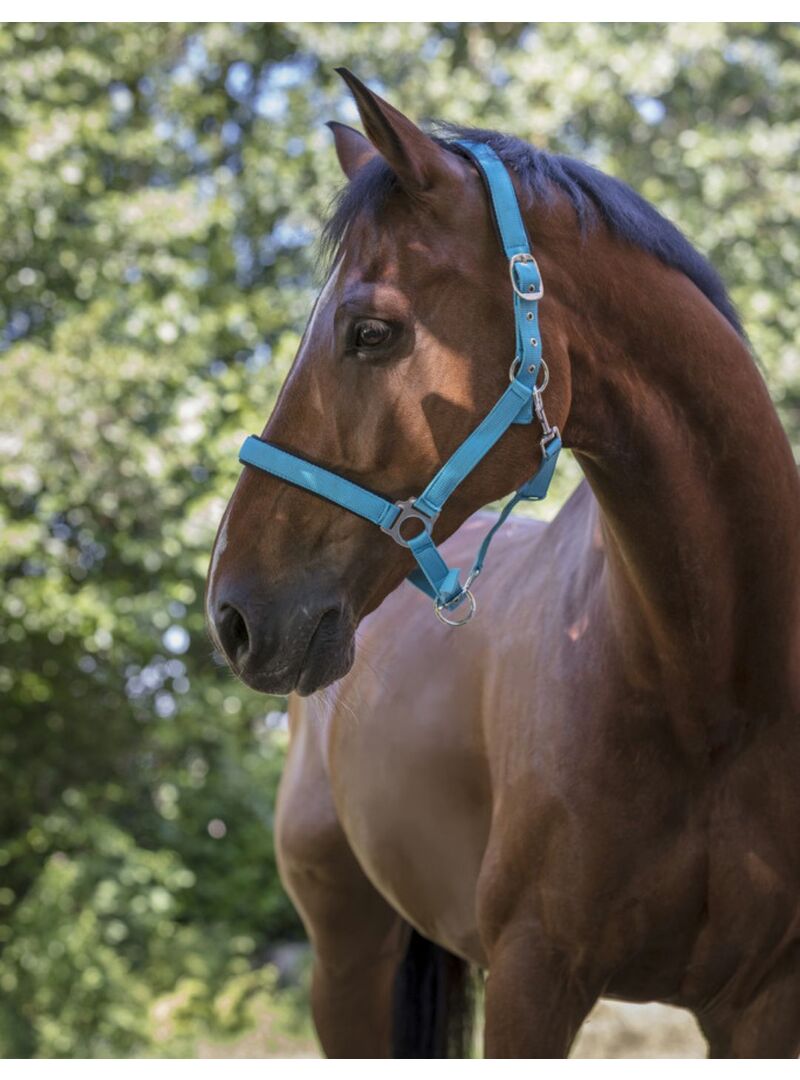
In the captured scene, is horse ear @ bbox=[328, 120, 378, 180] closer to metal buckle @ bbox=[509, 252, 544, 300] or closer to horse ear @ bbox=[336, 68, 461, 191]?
horse ear @ bbox=[336, 68, 461, 191]

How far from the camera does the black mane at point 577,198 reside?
2033 millimetres

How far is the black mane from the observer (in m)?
2.03

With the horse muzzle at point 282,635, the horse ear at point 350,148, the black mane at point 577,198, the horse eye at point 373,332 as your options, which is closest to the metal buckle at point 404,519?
the horse muzzle at point 282,635

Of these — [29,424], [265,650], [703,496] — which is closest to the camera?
[265,650]

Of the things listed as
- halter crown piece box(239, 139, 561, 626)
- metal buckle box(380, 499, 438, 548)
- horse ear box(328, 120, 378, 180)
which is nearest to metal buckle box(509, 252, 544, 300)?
halter crown piece box(239, 139, 561, 626)

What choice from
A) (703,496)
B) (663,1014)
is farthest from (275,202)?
(703,496)

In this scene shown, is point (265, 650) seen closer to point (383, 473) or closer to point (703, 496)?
point (383, 473)

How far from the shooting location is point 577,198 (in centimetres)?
210

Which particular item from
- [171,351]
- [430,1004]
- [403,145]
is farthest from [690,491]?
[171,351]

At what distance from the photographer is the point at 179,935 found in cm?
791

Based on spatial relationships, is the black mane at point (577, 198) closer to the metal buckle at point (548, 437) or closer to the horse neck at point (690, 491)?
the horse neck at point (690, 491)

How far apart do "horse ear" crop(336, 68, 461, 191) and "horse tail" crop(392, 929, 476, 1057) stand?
2.40 meters

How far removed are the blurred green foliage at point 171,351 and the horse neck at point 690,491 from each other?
461 cm
